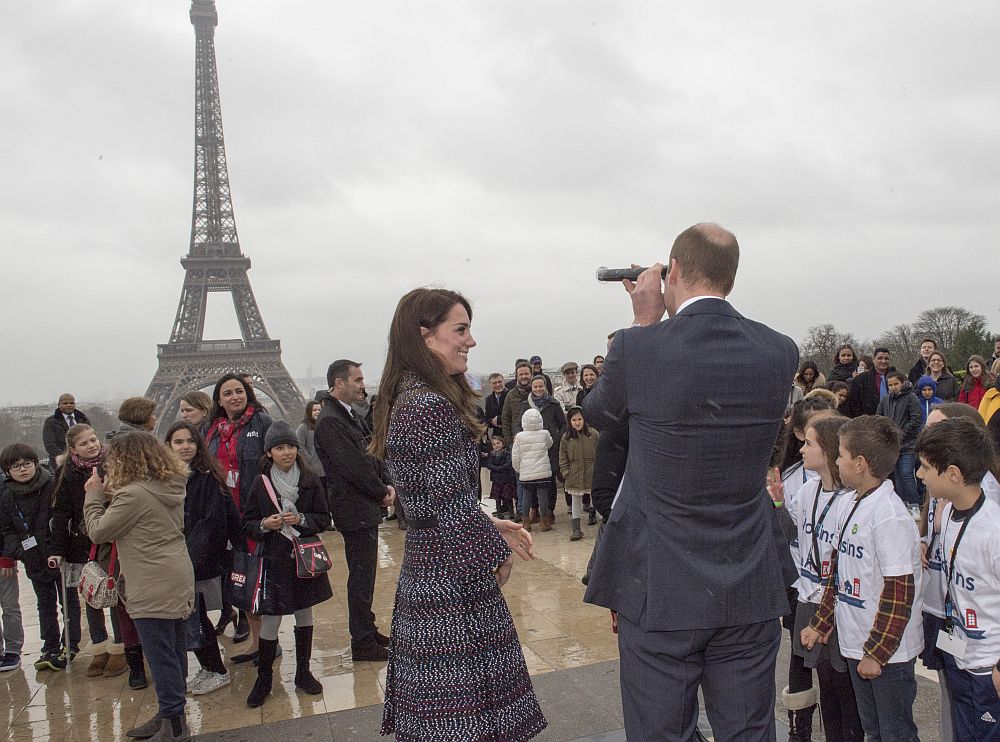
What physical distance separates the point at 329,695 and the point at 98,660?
1.76m

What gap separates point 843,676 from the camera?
314 centimetres

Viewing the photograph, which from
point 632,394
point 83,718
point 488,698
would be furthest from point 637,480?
point 83,718

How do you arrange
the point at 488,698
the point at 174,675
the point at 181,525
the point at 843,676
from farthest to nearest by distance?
the point at 181,525
the point at 174,675
the point at 843,676
the point at 488,698

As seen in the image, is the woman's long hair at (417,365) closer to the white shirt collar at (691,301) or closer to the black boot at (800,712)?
the white shirt collar at (691,301)

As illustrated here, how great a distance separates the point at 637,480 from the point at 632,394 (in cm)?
25

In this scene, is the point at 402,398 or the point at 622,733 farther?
the point at 622,733

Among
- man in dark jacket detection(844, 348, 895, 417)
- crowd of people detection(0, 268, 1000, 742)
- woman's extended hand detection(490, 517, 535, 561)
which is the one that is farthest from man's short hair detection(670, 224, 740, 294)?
man in dark jacket detection(844, 348, 895, 417)

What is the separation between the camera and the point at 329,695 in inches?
175

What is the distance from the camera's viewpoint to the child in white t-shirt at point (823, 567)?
3.14 meters

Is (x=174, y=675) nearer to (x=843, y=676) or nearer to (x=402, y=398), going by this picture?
(x=402, y=398)

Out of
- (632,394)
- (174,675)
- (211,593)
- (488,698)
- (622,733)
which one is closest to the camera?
(632,394)

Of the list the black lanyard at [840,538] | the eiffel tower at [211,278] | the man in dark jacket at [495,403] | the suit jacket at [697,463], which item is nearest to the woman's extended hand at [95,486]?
the suit jacket at [697,463]

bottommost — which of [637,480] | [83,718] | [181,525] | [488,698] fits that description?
[83,718]

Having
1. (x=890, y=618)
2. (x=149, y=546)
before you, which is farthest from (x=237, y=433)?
(x=890, y=618)
